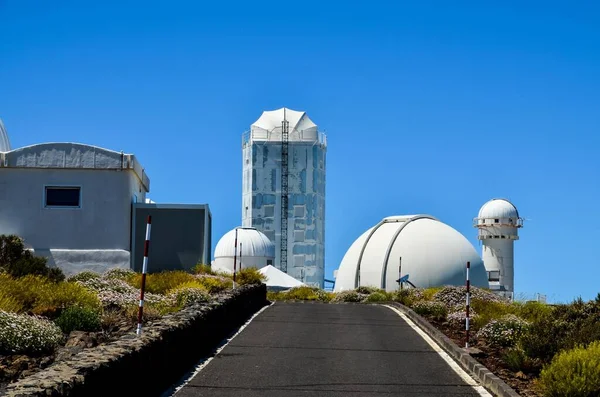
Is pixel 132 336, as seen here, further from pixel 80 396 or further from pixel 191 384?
pixel 80 396

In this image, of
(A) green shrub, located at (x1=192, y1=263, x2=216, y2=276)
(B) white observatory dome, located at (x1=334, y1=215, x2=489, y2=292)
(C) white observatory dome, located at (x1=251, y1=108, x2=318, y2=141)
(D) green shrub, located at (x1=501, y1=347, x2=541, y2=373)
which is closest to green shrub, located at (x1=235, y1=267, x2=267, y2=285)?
(A) green shrub, located at (x1=192, y1=263, x2=216, y2=276)

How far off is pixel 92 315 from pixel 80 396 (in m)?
8.49

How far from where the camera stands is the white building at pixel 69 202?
39.6 meters

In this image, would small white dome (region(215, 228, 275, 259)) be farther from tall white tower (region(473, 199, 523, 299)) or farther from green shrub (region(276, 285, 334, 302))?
tall white tower (region(473, 199, 523, 299))

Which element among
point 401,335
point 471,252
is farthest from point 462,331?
point 471,252

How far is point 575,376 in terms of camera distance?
35.0ft

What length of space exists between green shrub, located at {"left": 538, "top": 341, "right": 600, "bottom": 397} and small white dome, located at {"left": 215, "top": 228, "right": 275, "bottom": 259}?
182ft

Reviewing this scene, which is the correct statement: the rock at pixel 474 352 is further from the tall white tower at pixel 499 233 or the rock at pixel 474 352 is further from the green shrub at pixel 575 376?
the tall white tower at pixel 499 233

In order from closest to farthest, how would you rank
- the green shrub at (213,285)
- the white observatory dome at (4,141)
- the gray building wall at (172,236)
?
the green shrub at (213,285), the gray building wall at (172,236), the white observatory dome at (4,141)

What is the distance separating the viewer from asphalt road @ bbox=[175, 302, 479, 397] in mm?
11609

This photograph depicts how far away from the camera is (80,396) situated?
8.13m

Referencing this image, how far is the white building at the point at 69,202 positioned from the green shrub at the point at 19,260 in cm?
126

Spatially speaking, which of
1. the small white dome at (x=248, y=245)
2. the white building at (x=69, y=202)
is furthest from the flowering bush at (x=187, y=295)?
the small white dome at (x=248, y=245)

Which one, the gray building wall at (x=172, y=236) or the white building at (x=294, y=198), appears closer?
the gray building wall at (x=172, y=236)
